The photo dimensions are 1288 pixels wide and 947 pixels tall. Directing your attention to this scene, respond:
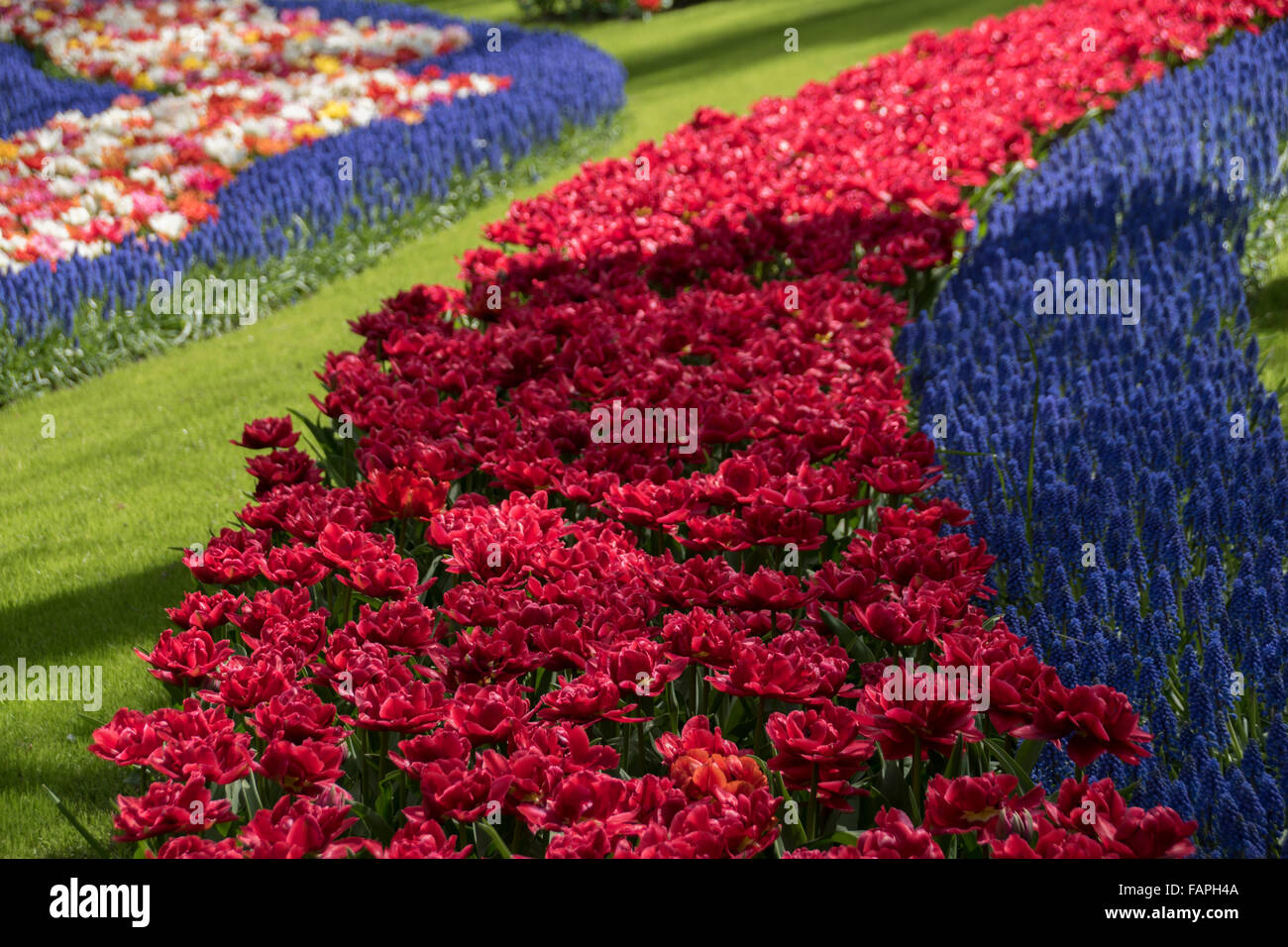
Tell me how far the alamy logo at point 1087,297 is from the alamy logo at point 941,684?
9.83 ft

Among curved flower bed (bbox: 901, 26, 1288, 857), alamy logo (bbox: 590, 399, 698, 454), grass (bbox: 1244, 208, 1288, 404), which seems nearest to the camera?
curved flower bed (bbox: 901, 26, 1288, 857)

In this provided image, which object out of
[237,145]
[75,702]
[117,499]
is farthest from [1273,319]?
[237,145]

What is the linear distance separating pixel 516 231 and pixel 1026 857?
197 inches

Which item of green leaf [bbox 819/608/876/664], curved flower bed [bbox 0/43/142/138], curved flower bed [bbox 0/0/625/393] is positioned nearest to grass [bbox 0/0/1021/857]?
curved flower bed [bbox 0/0/625/393]

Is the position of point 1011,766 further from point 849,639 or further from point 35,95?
point 35,95

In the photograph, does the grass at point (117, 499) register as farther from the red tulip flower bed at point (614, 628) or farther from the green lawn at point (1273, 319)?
the green lawn at point (1273, 319)

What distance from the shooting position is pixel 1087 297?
17.1ft

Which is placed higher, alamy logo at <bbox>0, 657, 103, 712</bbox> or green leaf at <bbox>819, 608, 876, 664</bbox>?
green leaf at <bbox>819, 608, 876, 664</bbox>

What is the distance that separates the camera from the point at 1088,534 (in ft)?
10.7

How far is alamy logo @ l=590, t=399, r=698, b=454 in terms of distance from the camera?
12.2 ft

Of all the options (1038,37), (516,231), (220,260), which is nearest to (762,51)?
(1038,37)
